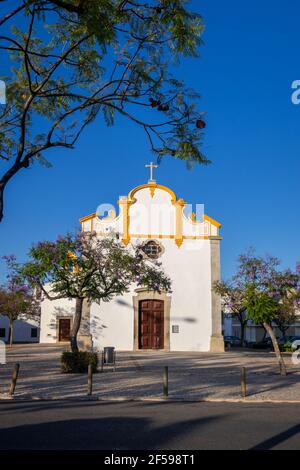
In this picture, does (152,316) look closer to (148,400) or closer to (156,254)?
(156,254)

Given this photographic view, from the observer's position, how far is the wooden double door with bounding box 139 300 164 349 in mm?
26906

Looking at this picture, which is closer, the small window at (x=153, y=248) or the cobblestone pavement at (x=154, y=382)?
the cobblestone pavement at (x=154, y=382)

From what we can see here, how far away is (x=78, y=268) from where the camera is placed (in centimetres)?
1680

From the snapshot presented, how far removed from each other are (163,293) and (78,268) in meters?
11.0

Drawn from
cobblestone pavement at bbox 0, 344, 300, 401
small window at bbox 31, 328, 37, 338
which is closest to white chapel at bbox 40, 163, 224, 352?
cobblestone pavement at bbox 0, 344, 300, 401

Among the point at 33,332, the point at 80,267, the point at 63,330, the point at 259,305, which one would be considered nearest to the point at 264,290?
the point at 259,305

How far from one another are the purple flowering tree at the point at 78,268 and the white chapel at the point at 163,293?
8.84 m

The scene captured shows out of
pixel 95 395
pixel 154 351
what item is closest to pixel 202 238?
pixel 154 351

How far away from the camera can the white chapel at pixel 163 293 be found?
26438 mm

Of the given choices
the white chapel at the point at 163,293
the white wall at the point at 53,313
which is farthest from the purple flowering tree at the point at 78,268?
the white wall at the point at 53,313

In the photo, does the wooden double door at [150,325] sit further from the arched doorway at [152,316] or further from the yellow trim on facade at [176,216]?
the yellow trim on facade at [176,216]

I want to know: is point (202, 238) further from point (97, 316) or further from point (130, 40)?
point (130, 40)

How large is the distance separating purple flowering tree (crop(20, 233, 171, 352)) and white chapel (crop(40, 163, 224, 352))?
8837mm

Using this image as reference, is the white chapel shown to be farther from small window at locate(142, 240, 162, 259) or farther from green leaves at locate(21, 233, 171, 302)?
green leaves at locate(21, 233, 171, 302)
